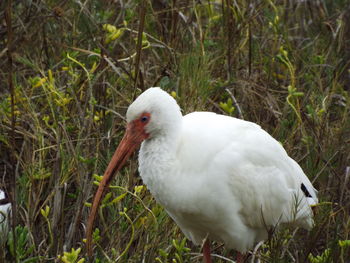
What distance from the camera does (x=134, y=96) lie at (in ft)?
17.3

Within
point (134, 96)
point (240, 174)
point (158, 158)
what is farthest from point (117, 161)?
point (134, 96)

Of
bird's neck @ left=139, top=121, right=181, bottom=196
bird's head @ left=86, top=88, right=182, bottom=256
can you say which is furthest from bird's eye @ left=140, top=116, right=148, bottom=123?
bird's neck @ left=139, top=121, right=181, bottom=196

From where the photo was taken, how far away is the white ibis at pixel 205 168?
4.29m

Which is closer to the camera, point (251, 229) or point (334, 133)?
point (251, 229)

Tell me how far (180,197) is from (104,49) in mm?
1507

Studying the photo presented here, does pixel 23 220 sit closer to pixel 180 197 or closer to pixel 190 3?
pixel 180 197

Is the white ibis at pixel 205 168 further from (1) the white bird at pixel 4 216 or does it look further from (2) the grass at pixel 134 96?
(1) the white bird at pixel 4 216

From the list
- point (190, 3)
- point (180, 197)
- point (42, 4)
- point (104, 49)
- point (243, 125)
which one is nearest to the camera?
point (180, 197)

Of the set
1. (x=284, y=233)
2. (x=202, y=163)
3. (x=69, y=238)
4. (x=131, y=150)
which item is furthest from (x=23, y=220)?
(x=284, y=233)

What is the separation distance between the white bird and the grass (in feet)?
0.26

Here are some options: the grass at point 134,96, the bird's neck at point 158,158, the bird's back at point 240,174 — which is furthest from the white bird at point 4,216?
the bird's back at point 240,174

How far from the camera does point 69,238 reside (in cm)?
476

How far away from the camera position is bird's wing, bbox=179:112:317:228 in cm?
434

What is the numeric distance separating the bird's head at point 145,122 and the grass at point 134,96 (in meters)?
0.12
